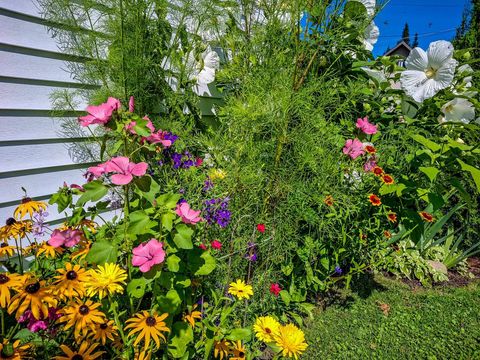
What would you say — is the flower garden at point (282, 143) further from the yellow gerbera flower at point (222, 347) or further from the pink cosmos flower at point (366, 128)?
the yellow gerbera flower at point (222, 347)

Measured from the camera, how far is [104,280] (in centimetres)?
99

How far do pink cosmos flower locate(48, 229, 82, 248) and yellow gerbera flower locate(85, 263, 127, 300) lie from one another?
157 mm

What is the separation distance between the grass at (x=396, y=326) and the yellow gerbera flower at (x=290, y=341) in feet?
2.43

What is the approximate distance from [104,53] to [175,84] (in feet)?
1.82

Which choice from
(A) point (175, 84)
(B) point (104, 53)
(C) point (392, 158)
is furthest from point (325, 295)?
(B) point (104, 53)

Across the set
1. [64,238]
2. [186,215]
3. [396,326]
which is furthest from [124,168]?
[396,326]

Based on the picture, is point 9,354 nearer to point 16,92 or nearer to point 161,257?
point 161,257

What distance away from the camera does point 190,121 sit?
96.1 inches

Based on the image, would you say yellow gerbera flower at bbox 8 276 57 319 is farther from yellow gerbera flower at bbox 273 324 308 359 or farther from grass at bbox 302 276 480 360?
grass at bbox 302 276 480 360

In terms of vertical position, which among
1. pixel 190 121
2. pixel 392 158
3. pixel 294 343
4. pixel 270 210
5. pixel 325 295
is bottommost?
pixel 325 295

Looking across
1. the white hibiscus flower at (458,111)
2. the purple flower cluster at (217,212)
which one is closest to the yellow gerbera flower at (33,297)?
the purple flower cluster at (217,212)

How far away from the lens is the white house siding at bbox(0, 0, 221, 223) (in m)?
1.74

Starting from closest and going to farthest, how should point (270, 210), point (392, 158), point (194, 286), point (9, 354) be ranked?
point (9, 354) < point (194, 286) < point (270, 210) < point (392, 158)

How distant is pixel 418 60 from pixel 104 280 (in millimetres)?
2275
